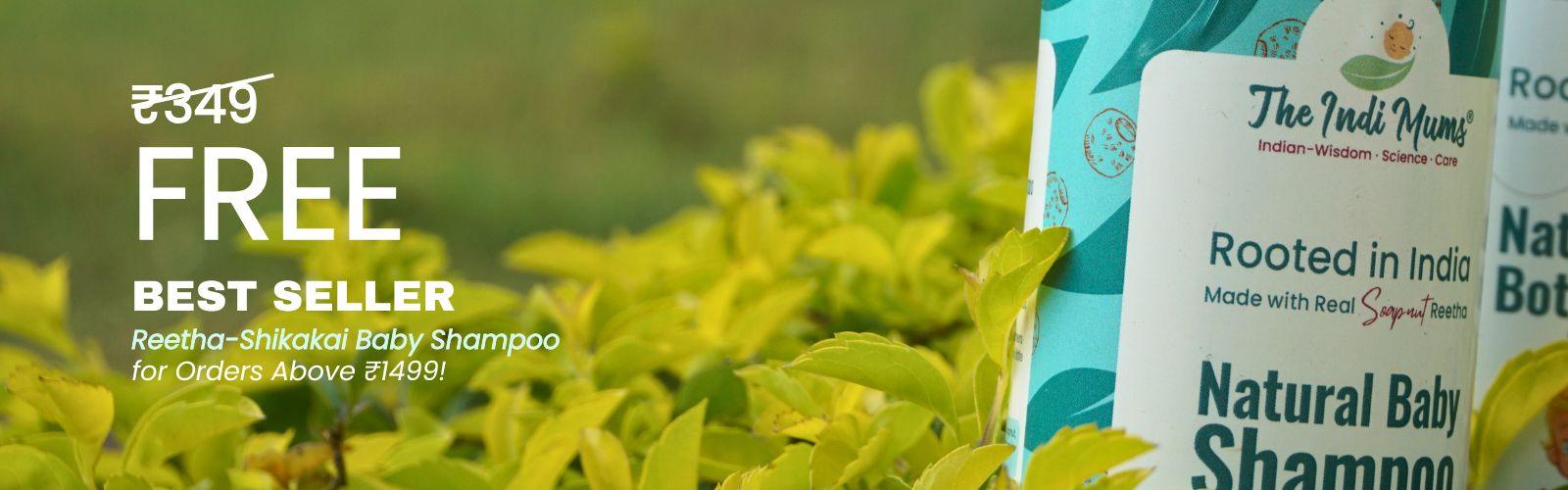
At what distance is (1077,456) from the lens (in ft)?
1.58

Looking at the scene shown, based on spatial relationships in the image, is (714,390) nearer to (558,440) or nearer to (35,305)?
(558,440)

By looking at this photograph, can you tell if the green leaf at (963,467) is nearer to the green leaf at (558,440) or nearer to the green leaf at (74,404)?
the green leaf at (558,440)

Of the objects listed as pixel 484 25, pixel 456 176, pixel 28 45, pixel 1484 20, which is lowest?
pixel 1484 20

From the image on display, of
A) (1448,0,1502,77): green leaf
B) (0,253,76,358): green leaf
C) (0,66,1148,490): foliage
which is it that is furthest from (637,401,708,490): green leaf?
(0,253,76,358): green leaf

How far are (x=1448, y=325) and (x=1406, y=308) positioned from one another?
28 mm

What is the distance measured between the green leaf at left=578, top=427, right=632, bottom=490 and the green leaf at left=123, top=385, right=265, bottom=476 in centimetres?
14

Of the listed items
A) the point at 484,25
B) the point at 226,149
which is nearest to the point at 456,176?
the point at 484,25

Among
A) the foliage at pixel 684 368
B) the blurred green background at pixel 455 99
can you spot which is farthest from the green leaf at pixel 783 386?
the blurred green background at pixel 455 99

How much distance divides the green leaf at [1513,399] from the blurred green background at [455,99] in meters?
3.18

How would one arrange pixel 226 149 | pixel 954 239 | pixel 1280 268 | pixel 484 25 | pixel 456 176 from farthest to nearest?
pixel 484 25, pixel 456 176, pixel 954 239, pixel 226 149, pixel 1280 268

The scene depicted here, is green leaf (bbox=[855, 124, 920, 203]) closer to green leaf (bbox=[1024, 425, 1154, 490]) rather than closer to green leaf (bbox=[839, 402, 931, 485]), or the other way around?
green leaf (bbox=[839, 402, 931, 485])

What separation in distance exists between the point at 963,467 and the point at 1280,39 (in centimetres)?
21

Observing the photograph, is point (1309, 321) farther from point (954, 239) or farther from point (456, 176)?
point (456, 176)

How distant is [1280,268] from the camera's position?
0.52 metres
